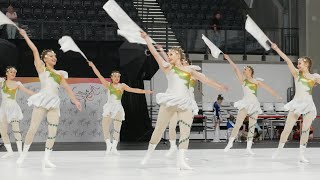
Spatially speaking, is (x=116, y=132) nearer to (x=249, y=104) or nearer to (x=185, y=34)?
(x=249, y=104)

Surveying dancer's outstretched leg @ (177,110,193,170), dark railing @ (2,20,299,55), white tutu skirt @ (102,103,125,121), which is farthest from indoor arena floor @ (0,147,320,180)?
dark railing @ (2,20,299,55)

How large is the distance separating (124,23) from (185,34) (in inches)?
504

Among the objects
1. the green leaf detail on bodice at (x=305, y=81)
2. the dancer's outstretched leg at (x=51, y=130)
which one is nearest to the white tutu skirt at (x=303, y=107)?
the green leaf detail on bodice at (x=305, y=81)

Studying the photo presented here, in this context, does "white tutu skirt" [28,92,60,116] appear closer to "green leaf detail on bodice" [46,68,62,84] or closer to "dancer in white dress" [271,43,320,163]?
"green leaf detail on bodice" [46,68,62,84]

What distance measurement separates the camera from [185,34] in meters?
20.2

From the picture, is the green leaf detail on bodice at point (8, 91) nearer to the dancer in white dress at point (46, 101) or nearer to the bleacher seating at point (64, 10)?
the dancer in white dress at point (46, 101)

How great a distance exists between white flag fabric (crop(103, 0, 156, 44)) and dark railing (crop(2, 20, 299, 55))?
391 inches

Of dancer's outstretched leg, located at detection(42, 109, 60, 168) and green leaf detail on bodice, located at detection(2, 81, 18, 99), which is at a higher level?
green leaf detail on bodice, located at detection(2, 81, 18, 99)

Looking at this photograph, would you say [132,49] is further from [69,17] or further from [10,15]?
[69,17]

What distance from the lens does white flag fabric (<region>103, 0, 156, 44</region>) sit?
7348mm

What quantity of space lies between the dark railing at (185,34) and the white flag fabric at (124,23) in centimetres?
993

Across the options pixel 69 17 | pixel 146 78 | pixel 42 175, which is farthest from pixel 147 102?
pixel 42 175

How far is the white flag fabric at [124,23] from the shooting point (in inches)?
289

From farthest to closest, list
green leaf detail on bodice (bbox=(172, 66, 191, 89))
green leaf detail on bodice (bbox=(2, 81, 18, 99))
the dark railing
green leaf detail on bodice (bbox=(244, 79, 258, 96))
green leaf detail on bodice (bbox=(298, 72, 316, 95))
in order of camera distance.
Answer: the dark railing
green leaf detail on bodice (bbox=(244, 79, 258, 96))
green leaf detail on bodice (bbox=(2, 81, 18, 99))
green leaf detail on bodice (bbox=(298, 72, 316, 95))
green leaf detail on bodice (bbox=(172, 66, 191, 89))
